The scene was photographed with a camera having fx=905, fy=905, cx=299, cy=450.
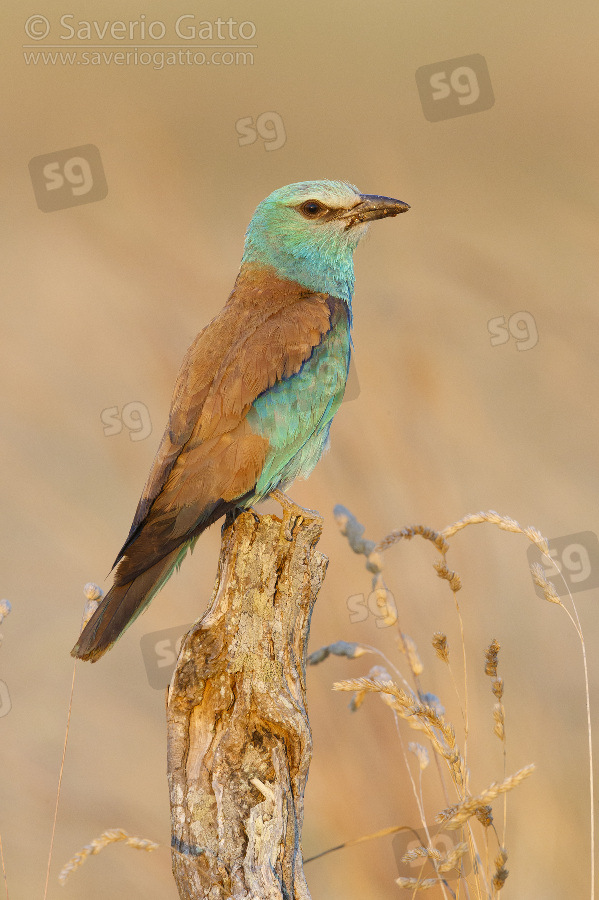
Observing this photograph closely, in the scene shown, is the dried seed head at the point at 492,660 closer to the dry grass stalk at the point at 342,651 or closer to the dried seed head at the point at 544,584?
the dried seed head at the point at 544,584

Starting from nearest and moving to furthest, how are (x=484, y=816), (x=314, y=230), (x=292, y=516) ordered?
(x=484, y=816) < (x=292, y=516) < (x=314, y=230)

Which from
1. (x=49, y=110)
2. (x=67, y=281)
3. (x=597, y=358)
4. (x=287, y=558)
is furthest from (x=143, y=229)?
(x=287, y=558)

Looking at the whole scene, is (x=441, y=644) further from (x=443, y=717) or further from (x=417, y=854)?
(x=417, y=854)

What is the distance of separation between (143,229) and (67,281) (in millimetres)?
566

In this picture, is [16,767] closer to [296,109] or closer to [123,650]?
[123,650]

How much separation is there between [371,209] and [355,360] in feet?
4.88

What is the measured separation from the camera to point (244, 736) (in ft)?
6.87

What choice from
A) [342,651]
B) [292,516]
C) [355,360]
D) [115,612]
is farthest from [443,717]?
[355,360]

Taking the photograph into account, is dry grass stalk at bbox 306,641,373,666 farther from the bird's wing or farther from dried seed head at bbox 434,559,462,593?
the bird's wing

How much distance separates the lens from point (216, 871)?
195 centimetres

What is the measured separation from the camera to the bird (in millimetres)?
2428

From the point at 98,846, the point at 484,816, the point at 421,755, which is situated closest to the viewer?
the point at 98,846

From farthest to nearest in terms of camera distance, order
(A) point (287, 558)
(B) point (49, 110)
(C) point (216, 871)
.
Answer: (B) point (49, 110), (A) point (287, 558), (C) point (216, 871)

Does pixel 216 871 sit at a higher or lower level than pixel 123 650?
lower
